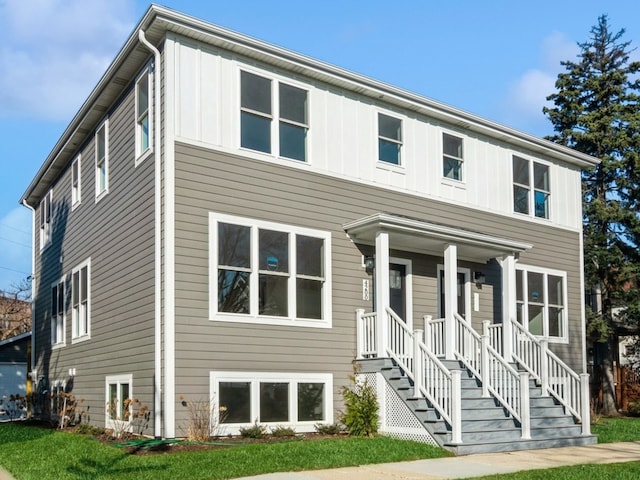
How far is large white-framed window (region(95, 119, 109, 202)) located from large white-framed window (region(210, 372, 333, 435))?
5.46 m

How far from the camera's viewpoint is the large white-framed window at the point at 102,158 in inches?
613

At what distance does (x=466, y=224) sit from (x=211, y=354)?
699 cm

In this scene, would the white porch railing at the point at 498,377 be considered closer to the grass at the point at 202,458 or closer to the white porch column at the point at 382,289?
the white porch column at the point at 382,289

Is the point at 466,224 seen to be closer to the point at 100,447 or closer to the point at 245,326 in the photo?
the point at 245,326

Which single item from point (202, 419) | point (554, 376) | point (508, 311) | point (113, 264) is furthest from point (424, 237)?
point (113, 264)

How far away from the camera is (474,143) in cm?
1706

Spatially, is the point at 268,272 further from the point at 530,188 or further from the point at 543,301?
the point at 530,188

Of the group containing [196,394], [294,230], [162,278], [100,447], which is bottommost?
[100,447]

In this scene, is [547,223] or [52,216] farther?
[52,216]

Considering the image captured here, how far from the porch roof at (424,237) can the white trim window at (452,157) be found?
1870mm

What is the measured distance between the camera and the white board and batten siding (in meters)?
12.6

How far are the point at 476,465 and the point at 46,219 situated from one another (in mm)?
15365

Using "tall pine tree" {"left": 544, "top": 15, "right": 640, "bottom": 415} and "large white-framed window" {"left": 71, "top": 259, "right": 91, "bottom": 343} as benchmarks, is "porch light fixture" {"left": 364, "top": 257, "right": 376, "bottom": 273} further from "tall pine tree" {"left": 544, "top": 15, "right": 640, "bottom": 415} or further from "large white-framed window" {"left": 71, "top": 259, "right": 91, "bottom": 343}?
"tall pine tree" {"left": 544, "top": 15, "right": 640, "bottom": 415}

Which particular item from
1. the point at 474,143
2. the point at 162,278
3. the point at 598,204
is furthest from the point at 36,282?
the point at 598,204
